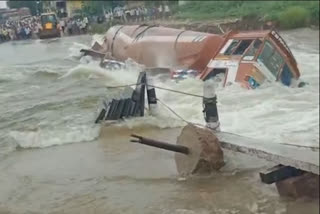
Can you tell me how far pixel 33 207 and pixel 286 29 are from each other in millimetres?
8164

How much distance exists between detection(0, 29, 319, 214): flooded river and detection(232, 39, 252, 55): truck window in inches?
28.8

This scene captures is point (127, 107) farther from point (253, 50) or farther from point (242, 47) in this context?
point (242, 47)

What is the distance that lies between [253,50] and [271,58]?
30cm

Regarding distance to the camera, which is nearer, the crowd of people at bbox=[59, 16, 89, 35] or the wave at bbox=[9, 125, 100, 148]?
the wave at bbox=[9, 125, 100, 148]

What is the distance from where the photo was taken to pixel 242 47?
30.3 ft

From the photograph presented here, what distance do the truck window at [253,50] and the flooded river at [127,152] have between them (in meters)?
0.50

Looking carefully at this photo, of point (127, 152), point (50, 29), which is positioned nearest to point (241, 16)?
point (50, 29)

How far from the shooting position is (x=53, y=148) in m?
6.48

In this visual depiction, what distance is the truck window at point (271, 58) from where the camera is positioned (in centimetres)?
877

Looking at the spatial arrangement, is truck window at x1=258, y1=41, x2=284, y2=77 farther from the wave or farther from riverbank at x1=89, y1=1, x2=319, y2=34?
the wave

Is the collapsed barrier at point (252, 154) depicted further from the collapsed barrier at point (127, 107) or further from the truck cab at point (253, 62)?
the truck cab at point (253, 62)

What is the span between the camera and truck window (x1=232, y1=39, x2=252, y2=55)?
915 centimetres

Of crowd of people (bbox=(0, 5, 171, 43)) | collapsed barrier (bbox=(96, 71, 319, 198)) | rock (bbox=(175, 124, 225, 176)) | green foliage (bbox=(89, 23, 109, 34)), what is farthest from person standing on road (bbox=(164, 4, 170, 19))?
rock (bbox=(175, 124, 225, 176))

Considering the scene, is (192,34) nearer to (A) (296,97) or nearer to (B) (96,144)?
(A) (296,97)
